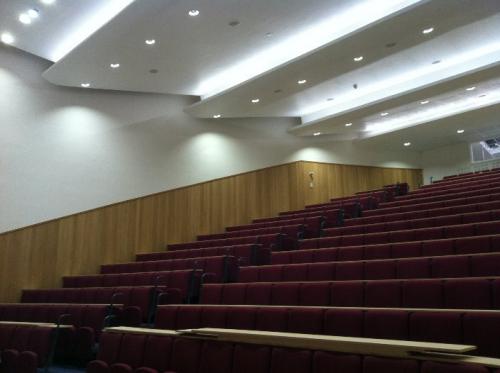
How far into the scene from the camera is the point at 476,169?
3.40 meters

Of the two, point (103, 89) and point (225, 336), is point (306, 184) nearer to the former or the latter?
point (103, 89)

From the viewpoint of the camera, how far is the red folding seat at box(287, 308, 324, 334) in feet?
2.73

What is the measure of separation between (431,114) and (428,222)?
5.24 ft

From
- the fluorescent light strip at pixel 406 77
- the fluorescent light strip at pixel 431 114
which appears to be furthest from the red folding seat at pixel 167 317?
the fluorescent light strip at pixel 431 114

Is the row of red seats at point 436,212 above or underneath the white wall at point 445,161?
underneath

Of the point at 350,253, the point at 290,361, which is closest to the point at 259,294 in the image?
the point at 350,253

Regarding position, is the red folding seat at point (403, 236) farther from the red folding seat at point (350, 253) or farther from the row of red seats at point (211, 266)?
the row of red seats at point (211, 266)

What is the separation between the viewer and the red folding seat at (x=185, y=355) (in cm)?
82

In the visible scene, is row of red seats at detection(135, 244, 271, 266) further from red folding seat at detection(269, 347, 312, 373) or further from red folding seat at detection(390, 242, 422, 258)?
red folding seat at detection(269, 347, 312, 373)

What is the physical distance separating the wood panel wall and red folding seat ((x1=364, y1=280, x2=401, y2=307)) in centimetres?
148

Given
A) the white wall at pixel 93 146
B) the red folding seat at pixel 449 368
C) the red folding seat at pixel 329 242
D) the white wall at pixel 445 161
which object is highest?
the white wall at pixel 445 161

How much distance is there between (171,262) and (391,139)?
202cm

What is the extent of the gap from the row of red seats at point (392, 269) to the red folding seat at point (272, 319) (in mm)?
271

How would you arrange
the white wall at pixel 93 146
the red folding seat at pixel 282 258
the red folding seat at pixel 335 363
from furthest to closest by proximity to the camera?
the white wall at pixel 93 146 < the red folding seat at pixel 282 258 < the red folding seat at pixel 335 363
